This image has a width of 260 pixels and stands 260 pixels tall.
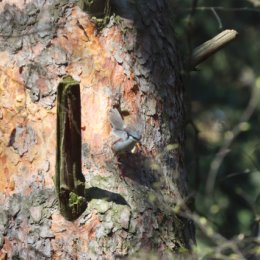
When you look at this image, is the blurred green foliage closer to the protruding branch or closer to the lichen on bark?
the protruding branch

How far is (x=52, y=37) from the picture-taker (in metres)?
2.92

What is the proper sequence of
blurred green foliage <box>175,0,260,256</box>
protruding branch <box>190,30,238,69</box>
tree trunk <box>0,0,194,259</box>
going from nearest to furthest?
tree trunk <box>0,0,194,259</box> → protruding branch <box>190,30,238,69</box> → blurred green foliage <box>175,0,260,256</box>

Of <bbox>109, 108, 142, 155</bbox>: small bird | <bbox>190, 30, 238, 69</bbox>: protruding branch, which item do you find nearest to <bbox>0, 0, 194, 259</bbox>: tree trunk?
<bbox>109, 108, 142, 155</bbox>: small bird

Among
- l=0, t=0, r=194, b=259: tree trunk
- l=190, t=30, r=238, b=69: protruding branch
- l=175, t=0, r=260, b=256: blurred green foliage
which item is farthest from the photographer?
l=175, t=0, r=260, b=256: blurred green foliage

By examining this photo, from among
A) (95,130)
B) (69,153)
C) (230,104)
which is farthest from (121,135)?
(230,104)

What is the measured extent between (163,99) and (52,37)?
39 cm

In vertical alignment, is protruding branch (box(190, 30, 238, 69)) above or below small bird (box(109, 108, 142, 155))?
above

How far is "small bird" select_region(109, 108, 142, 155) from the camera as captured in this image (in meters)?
2.81

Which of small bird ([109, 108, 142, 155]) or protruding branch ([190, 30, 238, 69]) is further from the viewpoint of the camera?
protruding branch ([190, 30, 238, 69])

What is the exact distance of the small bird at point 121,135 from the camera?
2809mm

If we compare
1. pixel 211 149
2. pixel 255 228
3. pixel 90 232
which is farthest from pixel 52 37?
pixel 211 149

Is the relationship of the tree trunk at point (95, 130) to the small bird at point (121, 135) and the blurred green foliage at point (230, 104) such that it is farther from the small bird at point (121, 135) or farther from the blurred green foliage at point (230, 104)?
the blurred green foliage at point (230, 104)

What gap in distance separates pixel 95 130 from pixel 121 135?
0.09m

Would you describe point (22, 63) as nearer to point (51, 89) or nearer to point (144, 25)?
point (51, 89)
